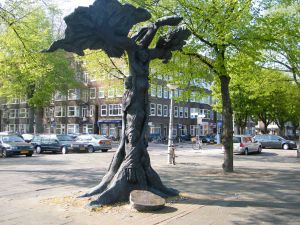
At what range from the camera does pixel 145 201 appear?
782cm

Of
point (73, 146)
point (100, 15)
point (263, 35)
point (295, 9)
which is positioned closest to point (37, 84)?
point (73, 146)

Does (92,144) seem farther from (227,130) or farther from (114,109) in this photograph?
(114,109)

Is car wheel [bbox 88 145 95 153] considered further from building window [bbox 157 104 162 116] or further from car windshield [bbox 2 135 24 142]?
building window [bbox 157 104 162 116]

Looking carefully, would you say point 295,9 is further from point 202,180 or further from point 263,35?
point 202,180

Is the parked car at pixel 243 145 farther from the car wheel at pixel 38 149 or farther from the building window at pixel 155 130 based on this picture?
the building window at pixel 155 130

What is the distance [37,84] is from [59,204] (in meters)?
42.3

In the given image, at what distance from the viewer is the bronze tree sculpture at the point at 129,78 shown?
330 inches

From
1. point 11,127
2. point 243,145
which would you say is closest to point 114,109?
point 11,127

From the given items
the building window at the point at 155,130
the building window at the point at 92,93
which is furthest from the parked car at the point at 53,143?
the building window at the point at 92,93

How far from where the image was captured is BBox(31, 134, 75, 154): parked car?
30328 millimetres

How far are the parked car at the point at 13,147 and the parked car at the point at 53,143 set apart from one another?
4.30 m

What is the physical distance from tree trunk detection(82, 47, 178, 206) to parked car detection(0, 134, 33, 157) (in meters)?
17.9

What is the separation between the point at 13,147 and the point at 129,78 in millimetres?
18226

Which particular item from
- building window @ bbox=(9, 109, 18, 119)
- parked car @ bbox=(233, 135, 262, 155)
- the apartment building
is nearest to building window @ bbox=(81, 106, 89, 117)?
the apartment building
